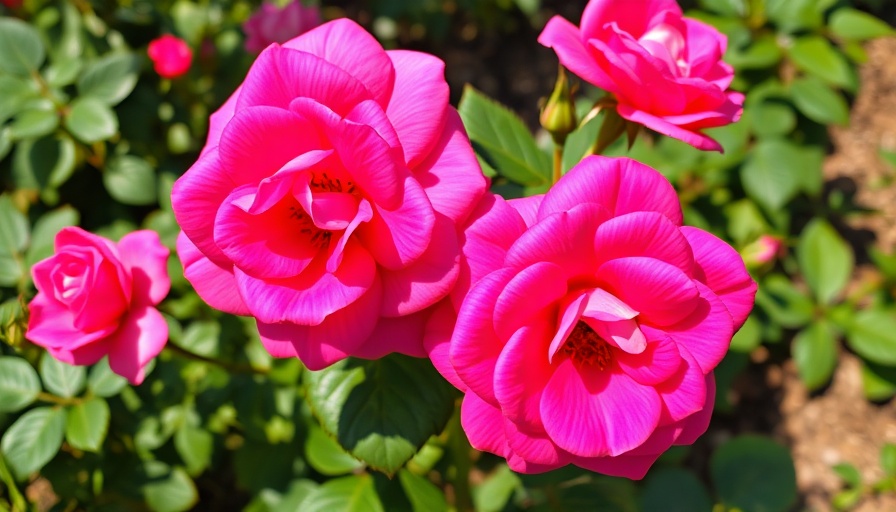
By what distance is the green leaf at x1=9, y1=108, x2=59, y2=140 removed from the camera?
5.00ft

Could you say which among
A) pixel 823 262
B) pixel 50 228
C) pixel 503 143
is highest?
pixel 503 143

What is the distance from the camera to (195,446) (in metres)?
1.69

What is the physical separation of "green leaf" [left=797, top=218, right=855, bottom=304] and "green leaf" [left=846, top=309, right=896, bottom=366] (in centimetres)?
11

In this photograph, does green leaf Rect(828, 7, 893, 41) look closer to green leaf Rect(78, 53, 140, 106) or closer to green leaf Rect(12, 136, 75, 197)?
green leaf Rect(78, 53, 140, 106)

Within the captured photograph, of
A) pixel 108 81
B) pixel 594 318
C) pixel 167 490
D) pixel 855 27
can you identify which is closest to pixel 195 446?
pixel 167 490

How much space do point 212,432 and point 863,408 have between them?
2.10m

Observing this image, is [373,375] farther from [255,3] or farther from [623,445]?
[255,3]

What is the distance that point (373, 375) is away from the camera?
1.05 meters

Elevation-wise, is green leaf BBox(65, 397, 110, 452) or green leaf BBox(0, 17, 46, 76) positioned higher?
green leaf BBox(0, 17, 46, 76)

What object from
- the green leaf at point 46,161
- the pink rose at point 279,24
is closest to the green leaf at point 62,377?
the green leaf at point 46,161

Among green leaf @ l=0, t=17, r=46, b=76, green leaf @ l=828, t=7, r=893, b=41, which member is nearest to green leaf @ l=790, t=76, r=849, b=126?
green leaf @ l=828, t=7, r=893, b=41

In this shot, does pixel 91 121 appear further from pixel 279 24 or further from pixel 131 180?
pixel 279 24

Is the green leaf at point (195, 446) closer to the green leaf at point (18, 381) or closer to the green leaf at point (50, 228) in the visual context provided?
the green leaf at point (18, 381)

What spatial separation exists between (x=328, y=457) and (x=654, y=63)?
101 centimetres
